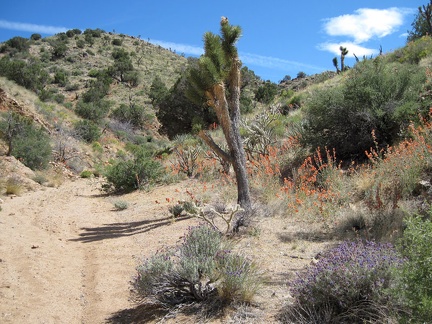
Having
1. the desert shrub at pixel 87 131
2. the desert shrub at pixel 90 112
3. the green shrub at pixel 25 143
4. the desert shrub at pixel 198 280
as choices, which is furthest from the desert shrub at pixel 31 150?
the desert shrub at pixel 90 112

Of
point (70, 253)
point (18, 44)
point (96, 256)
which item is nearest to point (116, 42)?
point (18, 44)

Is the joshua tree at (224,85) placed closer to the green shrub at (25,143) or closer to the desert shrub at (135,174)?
the desert shrub at (135,174)

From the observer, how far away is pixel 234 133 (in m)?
8.75

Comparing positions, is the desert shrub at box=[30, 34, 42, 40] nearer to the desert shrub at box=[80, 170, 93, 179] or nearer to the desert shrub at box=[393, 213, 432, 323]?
the desert shrub at box=[80, 170, 93, 179]

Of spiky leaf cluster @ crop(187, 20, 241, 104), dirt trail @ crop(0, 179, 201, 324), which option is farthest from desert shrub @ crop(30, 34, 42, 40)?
spiky leaf cluster @ crop(187, 20, 241, 104)

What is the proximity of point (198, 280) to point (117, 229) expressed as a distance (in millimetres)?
5018

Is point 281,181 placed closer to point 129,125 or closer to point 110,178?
point 110,178

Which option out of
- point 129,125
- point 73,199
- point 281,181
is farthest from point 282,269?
point 129,125

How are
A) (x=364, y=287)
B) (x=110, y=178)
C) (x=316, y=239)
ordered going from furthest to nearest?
(x=110, y=178)
(x=316, y=239)
(x=364, y=287)

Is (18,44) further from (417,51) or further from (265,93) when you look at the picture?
(417,51)

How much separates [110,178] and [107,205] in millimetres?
2332

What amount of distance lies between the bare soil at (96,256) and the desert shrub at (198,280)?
9.1 inches

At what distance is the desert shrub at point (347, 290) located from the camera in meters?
3.53

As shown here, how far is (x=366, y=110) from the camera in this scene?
1052 centimetres
